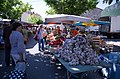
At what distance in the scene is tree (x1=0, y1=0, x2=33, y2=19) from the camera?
118 feet

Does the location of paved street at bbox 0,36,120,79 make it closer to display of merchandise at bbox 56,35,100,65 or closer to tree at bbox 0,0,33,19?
display of merchandise at bbox 56,35,100,65

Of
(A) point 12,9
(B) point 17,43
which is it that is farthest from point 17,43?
(A) point 12,9

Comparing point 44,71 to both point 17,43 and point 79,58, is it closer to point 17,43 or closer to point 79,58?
point 79,58

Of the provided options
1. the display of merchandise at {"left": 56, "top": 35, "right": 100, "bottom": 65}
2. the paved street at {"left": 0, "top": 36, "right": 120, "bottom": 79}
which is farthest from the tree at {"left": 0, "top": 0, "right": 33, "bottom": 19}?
the display of merchandise at {"left": 56, "top": 35, "right": 100, "bottom": 65}

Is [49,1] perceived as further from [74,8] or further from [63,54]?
[63,54]

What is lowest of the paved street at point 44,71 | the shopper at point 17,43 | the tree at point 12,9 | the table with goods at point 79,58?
the paved street at point 44,71

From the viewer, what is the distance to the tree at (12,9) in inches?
1419

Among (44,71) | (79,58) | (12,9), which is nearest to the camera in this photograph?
(79,58)

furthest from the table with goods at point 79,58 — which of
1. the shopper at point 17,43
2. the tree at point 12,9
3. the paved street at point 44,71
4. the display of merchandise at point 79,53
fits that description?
the tree at point 12,9

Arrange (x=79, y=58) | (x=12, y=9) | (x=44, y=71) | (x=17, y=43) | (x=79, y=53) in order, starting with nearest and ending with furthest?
1. (x=17, y=43)
2. (x=79, y=58)
3. (x=79, y=53)
4. (x=44, y=71)
5. (x=12, y=9)

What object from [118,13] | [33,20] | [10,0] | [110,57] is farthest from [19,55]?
[33,20]

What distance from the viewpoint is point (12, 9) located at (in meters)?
47.5

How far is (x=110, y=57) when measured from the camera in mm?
8336

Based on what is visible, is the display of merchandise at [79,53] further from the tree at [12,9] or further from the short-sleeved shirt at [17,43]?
the tree at [12,9]
